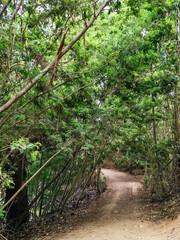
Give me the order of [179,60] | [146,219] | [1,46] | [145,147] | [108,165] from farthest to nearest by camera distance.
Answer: [108,165] → [145,147] → [179,60] → [146,219] → [1,46]

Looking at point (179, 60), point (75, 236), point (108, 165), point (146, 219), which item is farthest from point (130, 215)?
point (108, 165)

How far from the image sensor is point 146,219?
281 inches

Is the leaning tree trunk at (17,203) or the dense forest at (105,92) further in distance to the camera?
the leaning tree trunk at (17,203)

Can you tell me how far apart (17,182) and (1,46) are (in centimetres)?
549

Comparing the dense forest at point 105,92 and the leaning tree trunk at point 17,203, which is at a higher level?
the dense forest at point 105,92

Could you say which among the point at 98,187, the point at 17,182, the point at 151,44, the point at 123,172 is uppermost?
the point at 151,44

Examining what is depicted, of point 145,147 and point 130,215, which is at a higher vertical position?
point 145,147

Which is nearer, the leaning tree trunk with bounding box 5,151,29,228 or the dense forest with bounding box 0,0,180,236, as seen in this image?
the dense forest with bounding box 0,0,180,236

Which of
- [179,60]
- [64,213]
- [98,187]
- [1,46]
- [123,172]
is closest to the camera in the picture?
[1,46]

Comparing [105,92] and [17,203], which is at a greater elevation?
[105,92]

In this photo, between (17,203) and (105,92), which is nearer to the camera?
(17,203)

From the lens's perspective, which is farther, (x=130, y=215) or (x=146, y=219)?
(x=130, y=215)

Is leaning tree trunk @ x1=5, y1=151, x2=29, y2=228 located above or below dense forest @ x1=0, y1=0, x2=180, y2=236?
below

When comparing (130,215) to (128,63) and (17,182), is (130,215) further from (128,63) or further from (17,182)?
(128,63)
